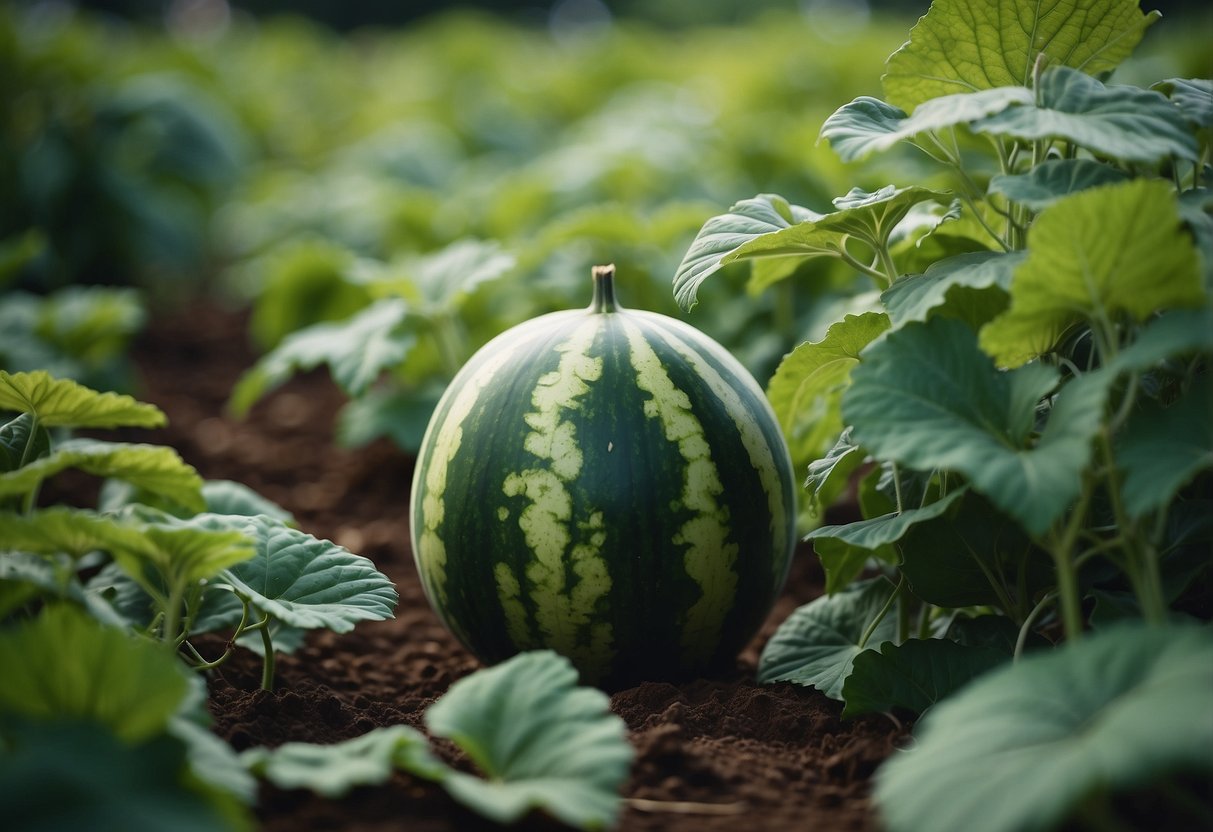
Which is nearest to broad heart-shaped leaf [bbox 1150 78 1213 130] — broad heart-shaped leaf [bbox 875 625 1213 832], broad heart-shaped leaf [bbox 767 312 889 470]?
broad heart-shaped leaf [bbox 767 312 889 470]

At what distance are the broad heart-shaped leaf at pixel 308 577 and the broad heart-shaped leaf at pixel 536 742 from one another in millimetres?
284

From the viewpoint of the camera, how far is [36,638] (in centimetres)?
150

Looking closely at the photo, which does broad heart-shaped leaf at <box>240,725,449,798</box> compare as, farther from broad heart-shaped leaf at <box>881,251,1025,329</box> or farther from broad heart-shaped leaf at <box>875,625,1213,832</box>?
broad heart-shaped leaf at <box>881,251,1025,329</box>

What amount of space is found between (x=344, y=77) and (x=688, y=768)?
32.8 ft

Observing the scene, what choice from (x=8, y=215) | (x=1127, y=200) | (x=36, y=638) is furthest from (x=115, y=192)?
(x=1127, y=200)

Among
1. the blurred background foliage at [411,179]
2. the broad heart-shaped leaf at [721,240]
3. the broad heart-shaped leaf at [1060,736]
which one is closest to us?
the broad heart-shaped leaf at [1060,736]

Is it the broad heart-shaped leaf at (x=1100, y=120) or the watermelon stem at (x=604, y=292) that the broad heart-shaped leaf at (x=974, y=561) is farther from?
the watermelon stem at (x=604, y=292)

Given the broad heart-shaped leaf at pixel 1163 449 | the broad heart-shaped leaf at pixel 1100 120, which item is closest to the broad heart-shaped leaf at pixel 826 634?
the broad heart-shaped leaf at pixel 1163 449

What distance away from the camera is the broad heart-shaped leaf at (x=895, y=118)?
5.68 ft

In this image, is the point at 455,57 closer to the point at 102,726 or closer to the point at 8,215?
the point at 8,215

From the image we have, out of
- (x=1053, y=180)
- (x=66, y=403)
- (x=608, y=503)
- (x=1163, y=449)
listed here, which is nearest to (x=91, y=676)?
(x=66, y=403)

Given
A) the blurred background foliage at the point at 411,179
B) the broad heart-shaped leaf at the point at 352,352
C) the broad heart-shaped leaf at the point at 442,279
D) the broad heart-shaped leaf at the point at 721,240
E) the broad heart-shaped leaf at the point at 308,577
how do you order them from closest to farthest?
the broad heart-shaped leaf at the point at 308,577
the broad heart-shaped leaf at the point at 721,240
the broad heart-shaped leaf at the point at 352,352
the broad heart-shaped leaf at the point at 442,279
the blurred background foliage at the point at 411,179

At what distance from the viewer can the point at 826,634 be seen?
93.0 inches

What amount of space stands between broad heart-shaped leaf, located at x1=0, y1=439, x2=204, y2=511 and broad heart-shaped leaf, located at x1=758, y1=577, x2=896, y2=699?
1.16 meters
